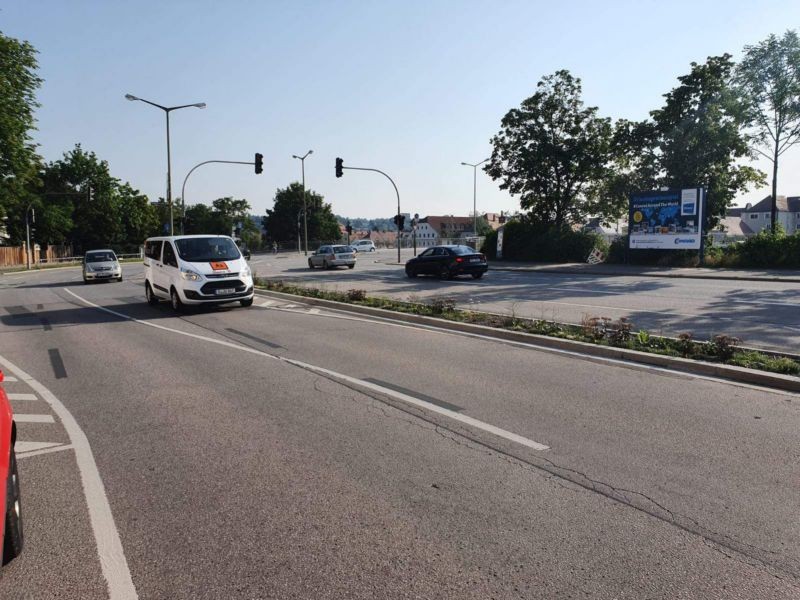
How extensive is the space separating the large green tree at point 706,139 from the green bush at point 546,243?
6.02 meters

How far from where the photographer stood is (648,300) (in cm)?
1661

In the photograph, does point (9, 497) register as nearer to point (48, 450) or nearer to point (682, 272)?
point (48, 450)

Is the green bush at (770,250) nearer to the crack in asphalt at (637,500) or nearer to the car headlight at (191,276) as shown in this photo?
the car headlight at (191,276)

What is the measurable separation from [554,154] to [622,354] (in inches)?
1249

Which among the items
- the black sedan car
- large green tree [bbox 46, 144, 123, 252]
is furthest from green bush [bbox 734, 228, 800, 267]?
large green tree [bbox 46, 144, 123, 252]

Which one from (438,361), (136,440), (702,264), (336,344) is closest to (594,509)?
(136,440)

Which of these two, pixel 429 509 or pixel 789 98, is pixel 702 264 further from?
pixel 429 509

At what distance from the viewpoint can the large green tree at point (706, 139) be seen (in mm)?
33344

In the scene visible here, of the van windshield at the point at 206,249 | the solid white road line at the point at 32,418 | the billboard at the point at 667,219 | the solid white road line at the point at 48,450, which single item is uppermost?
the billboard at the point at 667,219

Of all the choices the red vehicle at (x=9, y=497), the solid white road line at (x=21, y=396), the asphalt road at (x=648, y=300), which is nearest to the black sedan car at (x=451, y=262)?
the asphalt road at (x=648, y=300)

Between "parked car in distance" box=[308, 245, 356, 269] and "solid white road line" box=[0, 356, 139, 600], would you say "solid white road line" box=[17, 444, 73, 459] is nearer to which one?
"solid white road line" box=[0, 356, 139, 600]

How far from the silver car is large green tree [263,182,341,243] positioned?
72166mm

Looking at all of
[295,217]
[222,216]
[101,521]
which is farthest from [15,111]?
[222,216]

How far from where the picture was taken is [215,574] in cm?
306
